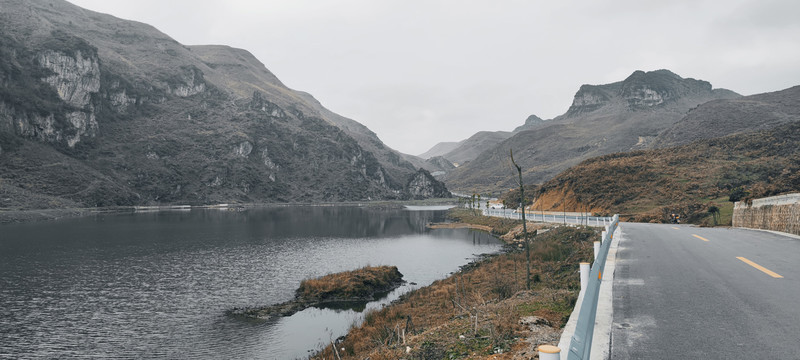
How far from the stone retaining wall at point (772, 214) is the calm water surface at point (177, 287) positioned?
2270 centimetres

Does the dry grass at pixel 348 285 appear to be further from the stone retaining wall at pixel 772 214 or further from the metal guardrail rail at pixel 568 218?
the stone retaining wall at pixel 772 214

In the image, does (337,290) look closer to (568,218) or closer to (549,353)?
(568,218)

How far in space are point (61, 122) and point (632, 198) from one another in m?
222

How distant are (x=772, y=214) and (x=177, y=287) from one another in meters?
41.4

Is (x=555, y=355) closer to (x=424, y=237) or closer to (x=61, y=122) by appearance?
(x=424, y=237)

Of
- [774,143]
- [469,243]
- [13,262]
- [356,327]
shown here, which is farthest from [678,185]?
[13,262]

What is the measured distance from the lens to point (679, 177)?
55250mm

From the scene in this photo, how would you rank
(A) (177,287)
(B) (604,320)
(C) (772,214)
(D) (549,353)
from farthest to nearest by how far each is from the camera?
1. (A) (177,287)
2. (C) (772,214)
3. (B) (604,320)
4. (D) (549,353)

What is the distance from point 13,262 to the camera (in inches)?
1676

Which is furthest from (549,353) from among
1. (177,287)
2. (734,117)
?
(734,117)

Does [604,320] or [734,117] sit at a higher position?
[734,117]

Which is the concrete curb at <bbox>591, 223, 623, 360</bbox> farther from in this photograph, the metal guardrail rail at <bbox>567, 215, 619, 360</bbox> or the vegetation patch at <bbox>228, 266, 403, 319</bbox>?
the vegetation patch at <bbox>228, 266, 403, 319</bbox>

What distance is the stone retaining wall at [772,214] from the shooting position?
17906 millimetres

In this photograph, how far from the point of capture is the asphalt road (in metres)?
5.27
